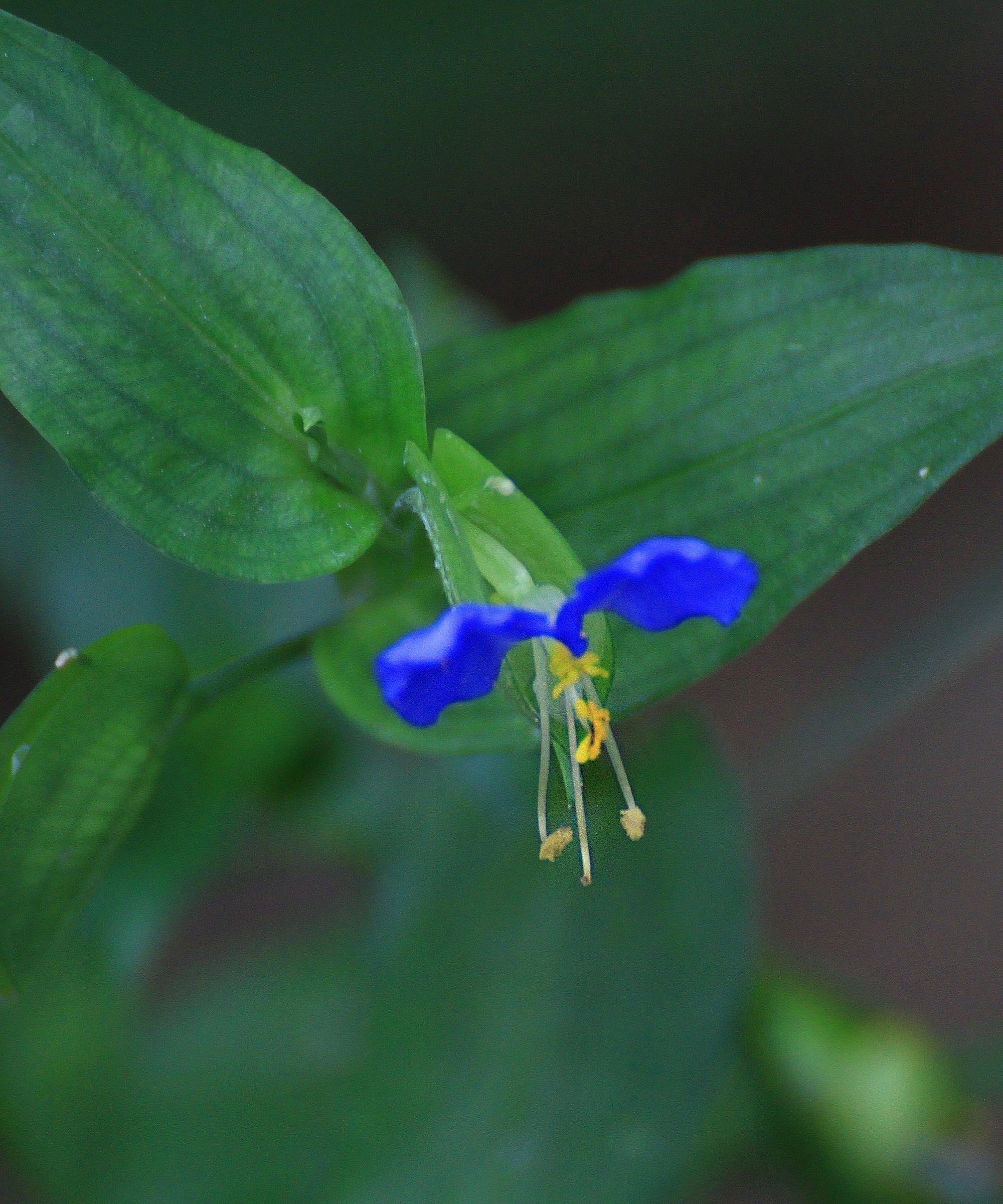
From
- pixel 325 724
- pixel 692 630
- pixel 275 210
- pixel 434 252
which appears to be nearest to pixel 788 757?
pixel 325 724

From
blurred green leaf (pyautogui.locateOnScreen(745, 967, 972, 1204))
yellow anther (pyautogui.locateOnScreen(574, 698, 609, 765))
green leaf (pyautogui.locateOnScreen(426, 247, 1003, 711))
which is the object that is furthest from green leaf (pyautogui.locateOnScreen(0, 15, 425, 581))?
blurred green leaf (pyautogui.locateOnScreen(745, 967, 972, 1204))

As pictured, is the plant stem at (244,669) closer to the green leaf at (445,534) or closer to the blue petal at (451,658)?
the green leaf at (445,534)

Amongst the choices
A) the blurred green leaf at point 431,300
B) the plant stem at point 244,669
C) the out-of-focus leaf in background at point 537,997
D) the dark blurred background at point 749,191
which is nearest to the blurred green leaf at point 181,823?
the out-of-focus leaf in background at point 537,997

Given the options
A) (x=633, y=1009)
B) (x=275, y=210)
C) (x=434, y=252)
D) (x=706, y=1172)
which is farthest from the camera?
(x=434, y=252)

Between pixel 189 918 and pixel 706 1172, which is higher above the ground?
pixel 189 918

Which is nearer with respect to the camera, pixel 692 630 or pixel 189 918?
pixel 692 630

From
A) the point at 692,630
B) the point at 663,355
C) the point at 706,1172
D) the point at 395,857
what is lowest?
the point at 706,1172

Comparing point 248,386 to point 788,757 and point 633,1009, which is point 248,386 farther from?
point 788,757

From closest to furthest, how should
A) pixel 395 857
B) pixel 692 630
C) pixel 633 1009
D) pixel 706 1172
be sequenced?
pixel 692 630
pixel 633 1009
pixel 395 857
pixel 706 1172
